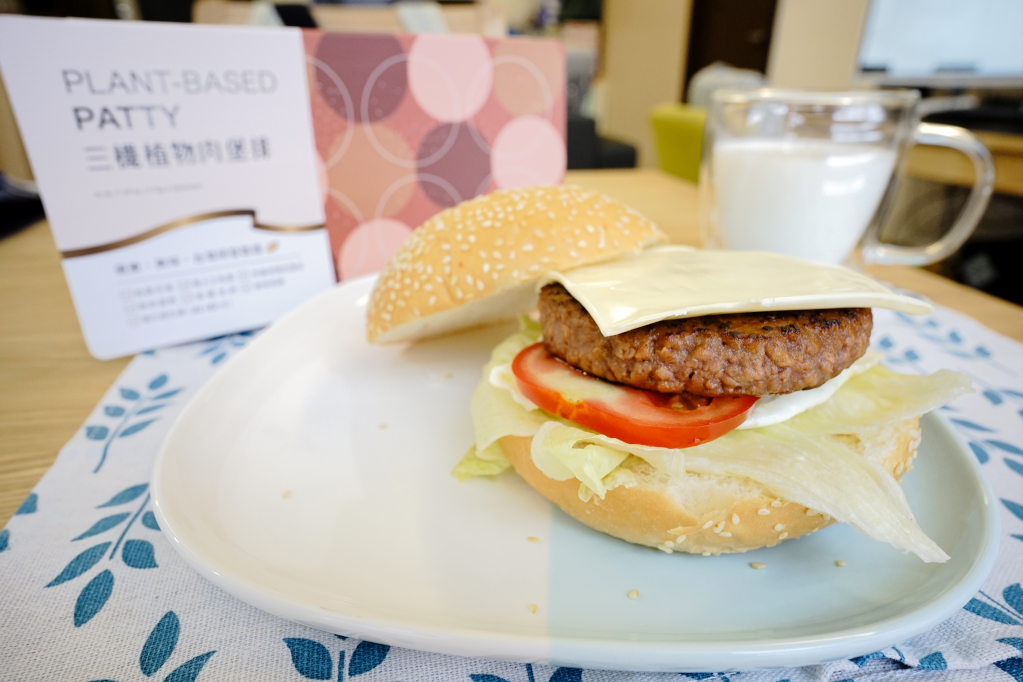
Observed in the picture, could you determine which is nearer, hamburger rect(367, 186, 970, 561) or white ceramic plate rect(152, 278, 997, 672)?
white ceramic plate rect(152, 278, 997, 672)

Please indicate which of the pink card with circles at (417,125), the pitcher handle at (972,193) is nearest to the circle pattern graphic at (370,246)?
the pink card with circles at (417,125)

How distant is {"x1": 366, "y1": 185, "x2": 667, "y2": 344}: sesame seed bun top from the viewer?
127 centimetres

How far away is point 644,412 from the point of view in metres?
0.96

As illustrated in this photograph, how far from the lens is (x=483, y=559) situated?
0.87 m

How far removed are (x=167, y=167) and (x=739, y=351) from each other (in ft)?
4.82

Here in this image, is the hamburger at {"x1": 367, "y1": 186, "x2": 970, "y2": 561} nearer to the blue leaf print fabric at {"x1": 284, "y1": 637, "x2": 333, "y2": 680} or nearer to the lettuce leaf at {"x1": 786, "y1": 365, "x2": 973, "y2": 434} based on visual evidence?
the lettuce leaf at {"x1": 786, "y1": 365, "x2": 973, "y2": 434}

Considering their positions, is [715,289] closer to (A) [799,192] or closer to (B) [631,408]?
(B) [631,408]

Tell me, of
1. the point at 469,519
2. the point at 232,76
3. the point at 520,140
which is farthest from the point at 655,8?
the point at 469,519

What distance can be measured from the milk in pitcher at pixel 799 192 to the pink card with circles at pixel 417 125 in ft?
2.22

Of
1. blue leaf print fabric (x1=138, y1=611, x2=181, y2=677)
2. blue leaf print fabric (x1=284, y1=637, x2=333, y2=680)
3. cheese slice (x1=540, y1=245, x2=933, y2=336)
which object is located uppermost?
cheese slice (x1=540, y1=245, x2=933, y2=336)

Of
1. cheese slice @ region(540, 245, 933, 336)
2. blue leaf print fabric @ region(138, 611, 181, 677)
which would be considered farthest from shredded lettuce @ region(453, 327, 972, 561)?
blue leaf print fabric @ region(138, 611, 181, 677)

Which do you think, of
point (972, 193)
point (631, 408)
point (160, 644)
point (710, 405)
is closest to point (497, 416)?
point (631, 408)

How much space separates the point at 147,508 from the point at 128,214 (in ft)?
2.77

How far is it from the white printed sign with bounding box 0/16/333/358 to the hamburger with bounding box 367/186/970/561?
847 mm
